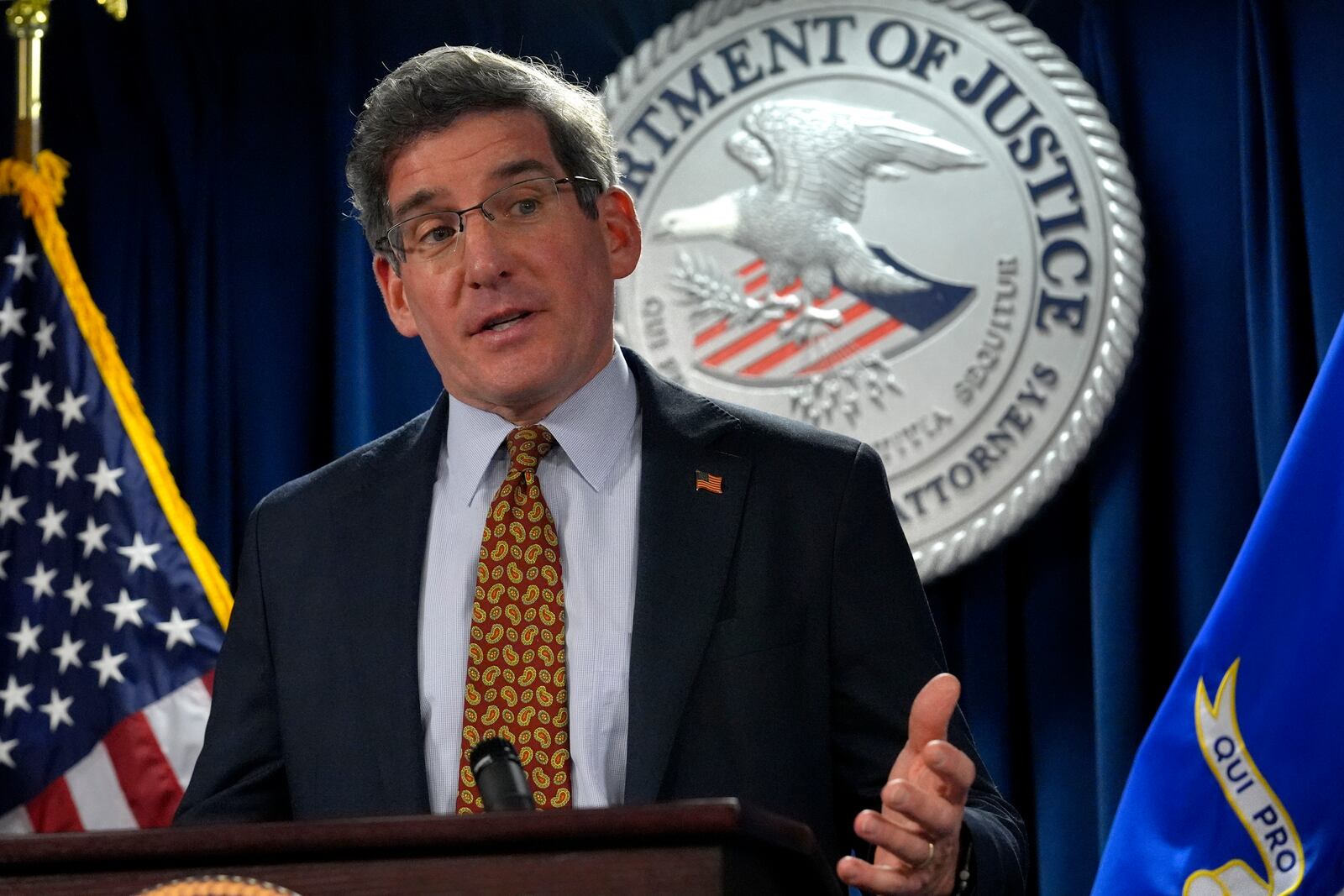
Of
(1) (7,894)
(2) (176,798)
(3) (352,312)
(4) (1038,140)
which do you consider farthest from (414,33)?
(1) (7,894)

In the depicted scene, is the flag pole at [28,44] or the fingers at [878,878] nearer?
the fingers at [878,878]

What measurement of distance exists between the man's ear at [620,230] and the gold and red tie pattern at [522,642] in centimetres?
25

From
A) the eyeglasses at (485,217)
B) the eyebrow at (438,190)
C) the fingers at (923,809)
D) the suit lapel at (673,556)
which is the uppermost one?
the eyebrow at (438,190)

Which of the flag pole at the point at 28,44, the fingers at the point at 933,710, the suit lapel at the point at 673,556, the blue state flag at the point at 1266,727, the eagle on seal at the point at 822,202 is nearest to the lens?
the fingers at the point at 933,710

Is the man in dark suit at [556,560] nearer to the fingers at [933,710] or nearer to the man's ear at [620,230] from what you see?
the man's ear at [620,230]

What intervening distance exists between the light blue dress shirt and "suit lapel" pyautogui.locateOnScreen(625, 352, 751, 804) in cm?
4

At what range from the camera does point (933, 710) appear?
1254 millimetres

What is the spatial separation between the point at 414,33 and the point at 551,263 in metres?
1.92

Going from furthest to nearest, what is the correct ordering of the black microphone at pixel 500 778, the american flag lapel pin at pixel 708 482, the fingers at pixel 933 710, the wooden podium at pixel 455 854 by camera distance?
the american flag lapel pin at pixel 708 482 → the fingers at pixel 933 710 → the black microphone at pixel 500 778 → the wooden podium at pixel 455 854

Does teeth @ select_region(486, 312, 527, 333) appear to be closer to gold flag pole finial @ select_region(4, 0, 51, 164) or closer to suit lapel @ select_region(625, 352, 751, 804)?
suit lapel @ select_region(625, 352, 751, 804)

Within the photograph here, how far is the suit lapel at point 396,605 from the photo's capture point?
5.25 feet

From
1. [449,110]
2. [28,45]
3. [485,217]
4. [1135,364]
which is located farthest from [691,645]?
[28,45]

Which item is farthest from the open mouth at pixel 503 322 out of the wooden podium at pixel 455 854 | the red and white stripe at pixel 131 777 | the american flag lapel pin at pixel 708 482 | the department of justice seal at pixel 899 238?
the red and white stripe at pixel 131 777

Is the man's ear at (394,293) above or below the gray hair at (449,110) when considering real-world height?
below
